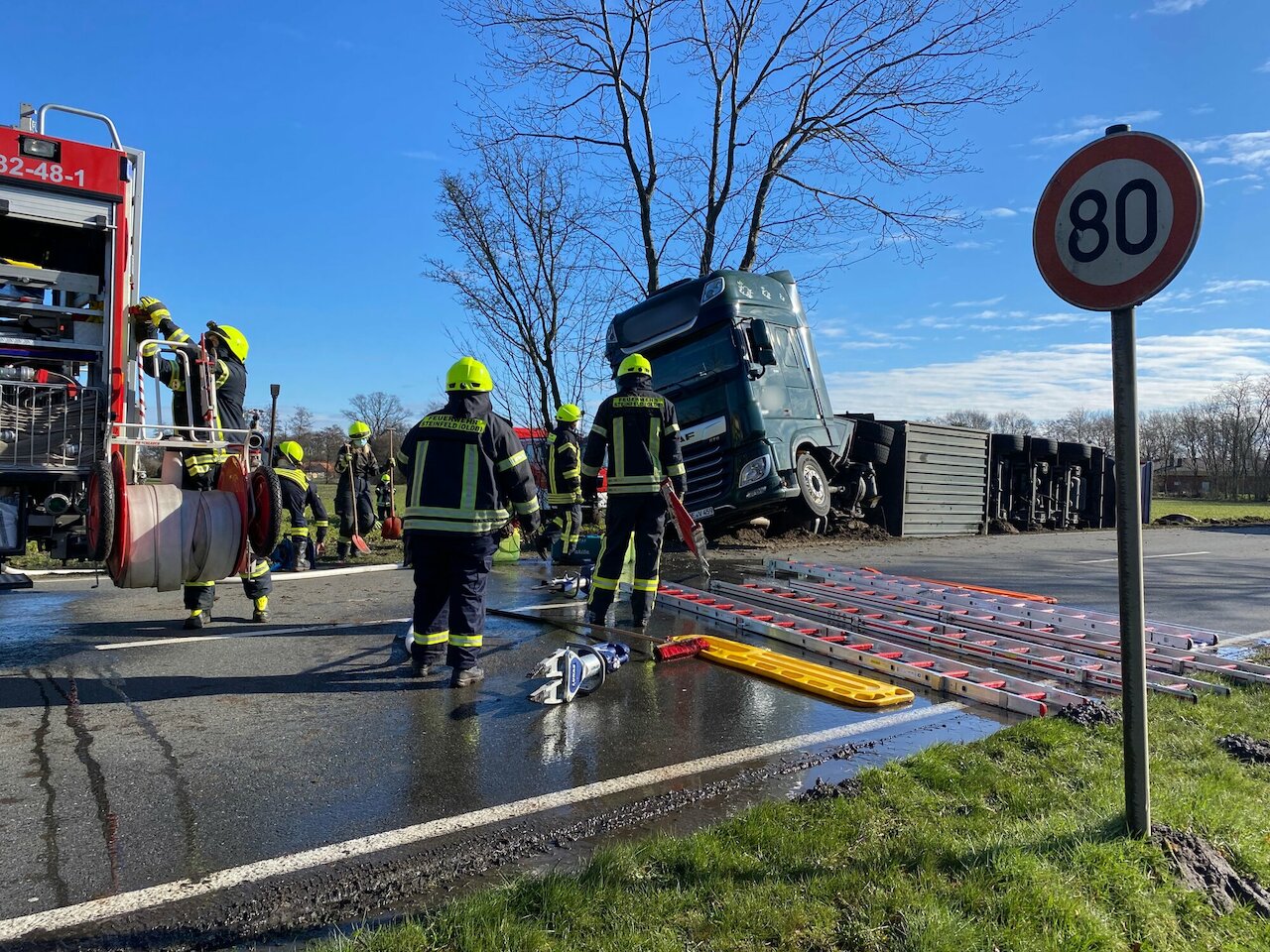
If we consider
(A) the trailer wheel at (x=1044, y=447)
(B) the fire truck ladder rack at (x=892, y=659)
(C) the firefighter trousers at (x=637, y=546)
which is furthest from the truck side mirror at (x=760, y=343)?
(A) the trailer wheel at (x=1044, y=447)

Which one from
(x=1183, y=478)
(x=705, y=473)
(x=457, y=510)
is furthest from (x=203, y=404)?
(x=1183, y=478)

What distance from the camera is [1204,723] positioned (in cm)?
435

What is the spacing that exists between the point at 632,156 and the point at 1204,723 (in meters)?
15.2

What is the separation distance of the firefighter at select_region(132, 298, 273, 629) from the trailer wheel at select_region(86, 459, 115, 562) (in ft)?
2.92

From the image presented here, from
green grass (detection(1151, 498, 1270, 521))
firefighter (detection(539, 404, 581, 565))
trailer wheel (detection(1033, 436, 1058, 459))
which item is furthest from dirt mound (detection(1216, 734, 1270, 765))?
green grass (detection(1151, 498, 1270, 521))

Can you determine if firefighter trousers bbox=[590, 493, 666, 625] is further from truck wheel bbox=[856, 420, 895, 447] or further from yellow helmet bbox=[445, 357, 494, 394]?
truck wheel bbox=[856, 420, 895, 447]

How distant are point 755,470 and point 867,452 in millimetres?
4466

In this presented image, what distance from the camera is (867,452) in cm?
1442

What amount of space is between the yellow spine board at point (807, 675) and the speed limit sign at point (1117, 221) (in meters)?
2.66

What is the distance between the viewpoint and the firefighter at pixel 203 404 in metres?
6.06

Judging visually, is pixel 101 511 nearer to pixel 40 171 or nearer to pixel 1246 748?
pixel 40 171

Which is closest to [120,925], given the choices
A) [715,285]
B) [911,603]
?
[911,603]

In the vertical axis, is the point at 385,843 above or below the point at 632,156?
below

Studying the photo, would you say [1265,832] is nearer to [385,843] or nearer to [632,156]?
[385,843]
